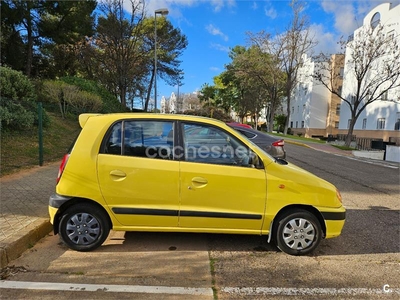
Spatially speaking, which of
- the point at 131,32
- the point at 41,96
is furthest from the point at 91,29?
the point at 41,96

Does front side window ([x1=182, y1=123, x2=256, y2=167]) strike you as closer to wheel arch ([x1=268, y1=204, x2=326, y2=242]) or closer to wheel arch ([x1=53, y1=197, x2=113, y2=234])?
wheel arch ([x1=268, y1=204, x2=326, y2=242])

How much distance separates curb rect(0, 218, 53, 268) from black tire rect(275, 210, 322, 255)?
126 inches

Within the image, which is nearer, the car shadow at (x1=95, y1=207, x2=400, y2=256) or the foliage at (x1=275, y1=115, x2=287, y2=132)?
the car shadow at (x1=95, y1=207, x2=400, y2=256)

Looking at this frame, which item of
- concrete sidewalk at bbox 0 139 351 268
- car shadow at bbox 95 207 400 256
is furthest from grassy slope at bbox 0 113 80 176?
car shadow at bbox 95 207 400 256

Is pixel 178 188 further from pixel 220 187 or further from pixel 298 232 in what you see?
pixel 298 232

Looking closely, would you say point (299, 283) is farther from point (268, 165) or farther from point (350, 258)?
point (268, 165)

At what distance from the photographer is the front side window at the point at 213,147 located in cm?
338

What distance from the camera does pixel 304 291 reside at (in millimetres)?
2744

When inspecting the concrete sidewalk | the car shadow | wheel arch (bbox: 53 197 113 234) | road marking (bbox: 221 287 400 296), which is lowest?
road marking (bbox: 221 287 400 296)

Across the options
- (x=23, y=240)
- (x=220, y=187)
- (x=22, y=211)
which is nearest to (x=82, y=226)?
(x=23, y=240)

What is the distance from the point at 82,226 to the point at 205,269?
162cm

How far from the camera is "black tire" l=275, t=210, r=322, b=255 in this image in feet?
11.2

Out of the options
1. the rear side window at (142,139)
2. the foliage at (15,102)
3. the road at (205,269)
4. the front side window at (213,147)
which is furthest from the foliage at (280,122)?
the rear side window at (142,139)

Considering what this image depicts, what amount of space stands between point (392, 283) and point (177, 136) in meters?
2.95
